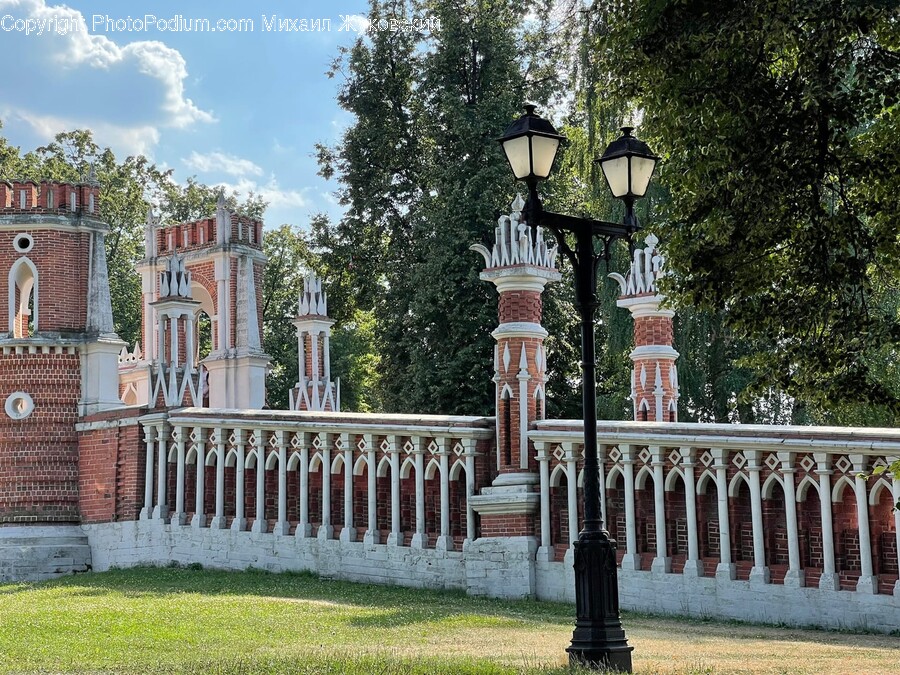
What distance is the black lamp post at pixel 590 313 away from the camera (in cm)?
993

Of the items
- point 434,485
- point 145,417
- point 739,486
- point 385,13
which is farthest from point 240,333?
point 739,486

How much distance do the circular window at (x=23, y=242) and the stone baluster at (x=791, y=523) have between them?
13331 millimetres

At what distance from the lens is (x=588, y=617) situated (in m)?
10.0

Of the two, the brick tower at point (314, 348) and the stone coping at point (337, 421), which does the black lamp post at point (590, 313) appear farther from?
the brick tower at point (314, 348)

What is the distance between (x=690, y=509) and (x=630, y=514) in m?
0.78

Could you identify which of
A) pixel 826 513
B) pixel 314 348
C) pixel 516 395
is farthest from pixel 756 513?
pixel 314 348

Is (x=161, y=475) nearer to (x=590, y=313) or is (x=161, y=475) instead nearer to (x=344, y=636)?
(x=344, y=636)

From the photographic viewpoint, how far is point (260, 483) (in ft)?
59.6

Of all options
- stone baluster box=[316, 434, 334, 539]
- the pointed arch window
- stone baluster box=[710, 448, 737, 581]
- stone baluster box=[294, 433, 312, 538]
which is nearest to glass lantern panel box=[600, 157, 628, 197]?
stone baluster box=[710, 448, 737, 581]

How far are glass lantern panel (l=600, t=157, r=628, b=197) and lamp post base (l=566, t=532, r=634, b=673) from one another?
3.00 m

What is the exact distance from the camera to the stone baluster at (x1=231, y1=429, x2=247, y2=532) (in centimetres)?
1831

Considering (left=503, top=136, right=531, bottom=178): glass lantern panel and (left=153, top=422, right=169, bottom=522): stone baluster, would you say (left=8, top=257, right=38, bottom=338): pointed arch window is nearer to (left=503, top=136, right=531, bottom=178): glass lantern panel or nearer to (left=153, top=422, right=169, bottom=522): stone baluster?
(left=153, top=422, right=169, bottom=522): stone baluster

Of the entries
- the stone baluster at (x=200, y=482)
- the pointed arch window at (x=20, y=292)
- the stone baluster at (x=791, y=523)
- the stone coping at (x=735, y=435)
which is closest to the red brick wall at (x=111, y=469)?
the stone baluster at (x=200, y=482)

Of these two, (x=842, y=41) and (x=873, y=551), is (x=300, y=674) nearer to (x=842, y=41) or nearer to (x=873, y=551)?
Result: (x=842, y=41)
